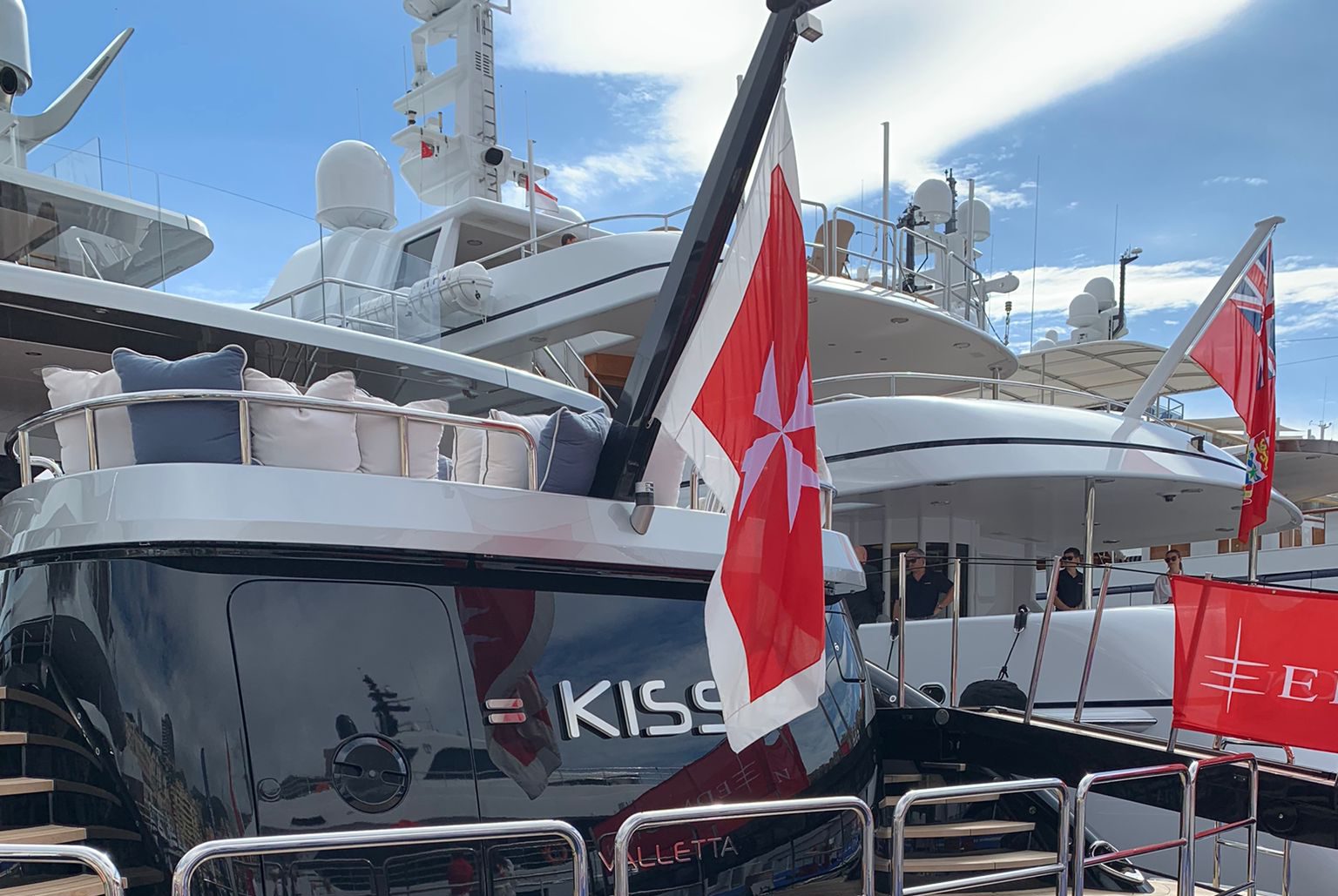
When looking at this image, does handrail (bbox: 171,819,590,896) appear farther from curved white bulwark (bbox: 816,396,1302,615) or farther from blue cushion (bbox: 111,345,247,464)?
curved white bulwark (bbox: 816,396,1302,615)

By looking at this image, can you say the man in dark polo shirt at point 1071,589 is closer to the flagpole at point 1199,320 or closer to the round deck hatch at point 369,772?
the flagpole at point 1199,320

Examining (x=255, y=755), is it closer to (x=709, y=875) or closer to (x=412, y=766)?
(x=412, y=766)

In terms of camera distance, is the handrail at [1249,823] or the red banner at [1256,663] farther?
the red banner at [1256,663]

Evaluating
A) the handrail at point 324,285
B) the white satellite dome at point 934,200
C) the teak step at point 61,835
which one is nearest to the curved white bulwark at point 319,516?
the teak step at point 61,835

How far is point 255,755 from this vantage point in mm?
3131

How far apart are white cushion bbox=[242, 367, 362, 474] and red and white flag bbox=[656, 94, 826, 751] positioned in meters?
1.07

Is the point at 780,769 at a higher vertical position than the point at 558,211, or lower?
lower

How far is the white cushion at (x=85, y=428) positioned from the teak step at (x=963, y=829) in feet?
13.0

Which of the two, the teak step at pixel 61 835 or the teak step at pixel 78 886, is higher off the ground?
the teak step at pixel 61 835

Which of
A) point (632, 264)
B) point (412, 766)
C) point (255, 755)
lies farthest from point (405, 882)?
→ point (632, 264)

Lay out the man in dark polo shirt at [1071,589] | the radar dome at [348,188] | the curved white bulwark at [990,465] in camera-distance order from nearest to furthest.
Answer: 1. the curved white bulwark at [990,465]
2. the man in dark polo shirt at [1071,589]
3. the radar dome at [348,188]

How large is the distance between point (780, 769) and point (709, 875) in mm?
540

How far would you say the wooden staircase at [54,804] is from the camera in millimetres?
3188

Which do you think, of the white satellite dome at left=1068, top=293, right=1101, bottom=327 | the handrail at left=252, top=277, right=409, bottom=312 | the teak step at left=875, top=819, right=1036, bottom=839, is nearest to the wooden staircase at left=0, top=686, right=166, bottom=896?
the teak step at left=875, top=819, right=1036, bottom=839
